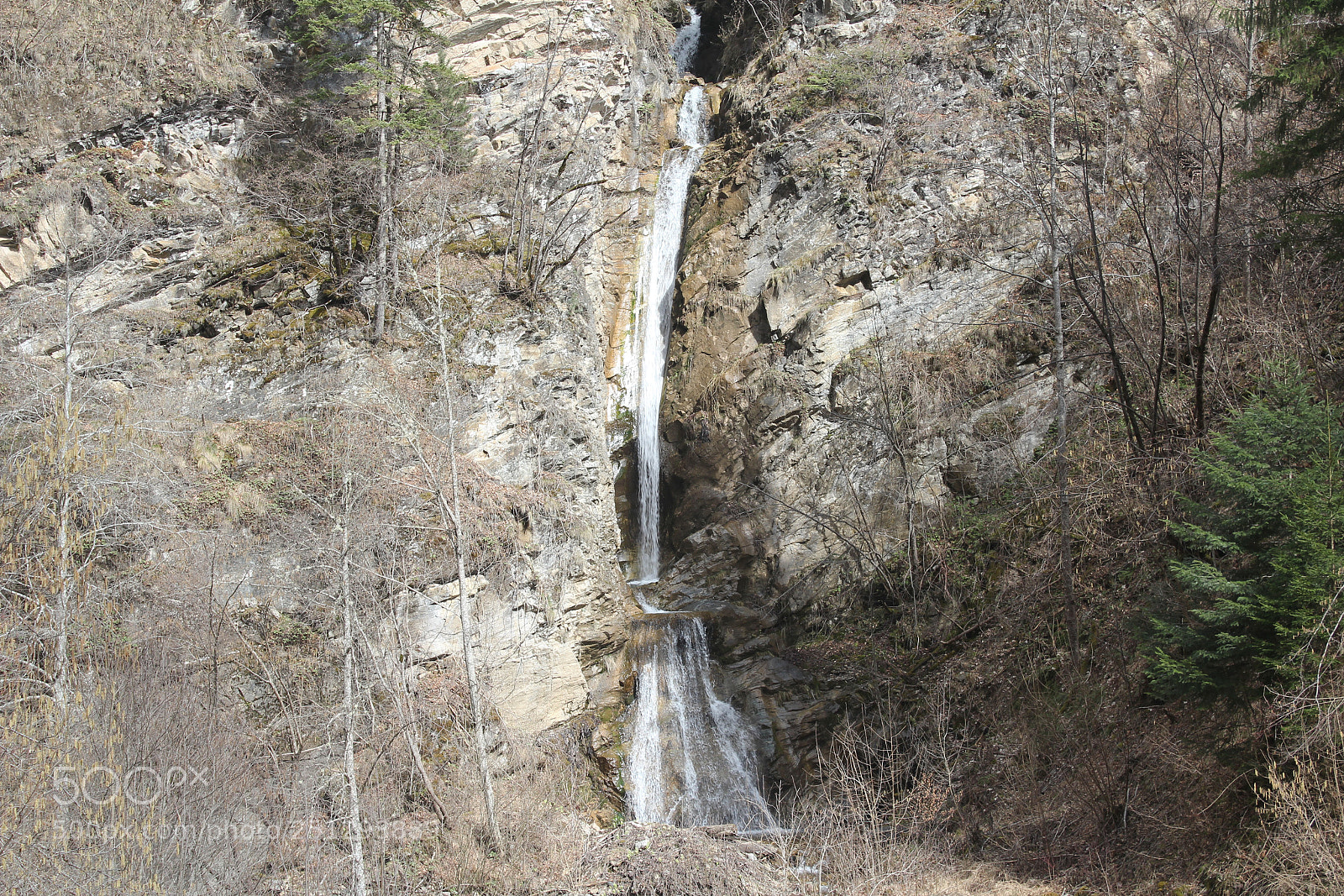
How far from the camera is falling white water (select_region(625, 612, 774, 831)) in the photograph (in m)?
12.9

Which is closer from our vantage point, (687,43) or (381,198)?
(381,198)

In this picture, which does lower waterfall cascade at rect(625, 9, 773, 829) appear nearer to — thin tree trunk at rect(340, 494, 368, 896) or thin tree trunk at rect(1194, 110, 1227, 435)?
thin tree trunk at rect(340, 494, 368, 896)

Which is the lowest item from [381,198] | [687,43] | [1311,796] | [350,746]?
[1311,796]

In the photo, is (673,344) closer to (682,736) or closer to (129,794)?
(682,736)

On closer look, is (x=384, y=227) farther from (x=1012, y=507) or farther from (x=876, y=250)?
(x=1012, y=507)

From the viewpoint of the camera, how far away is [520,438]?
14.5 metres

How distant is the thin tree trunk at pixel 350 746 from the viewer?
8.12 metres

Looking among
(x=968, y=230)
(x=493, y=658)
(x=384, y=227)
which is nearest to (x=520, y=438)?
(x=493, y=658)

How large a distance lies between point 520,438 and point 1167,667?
10687 mm

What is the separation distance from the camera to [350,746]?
8.51 m

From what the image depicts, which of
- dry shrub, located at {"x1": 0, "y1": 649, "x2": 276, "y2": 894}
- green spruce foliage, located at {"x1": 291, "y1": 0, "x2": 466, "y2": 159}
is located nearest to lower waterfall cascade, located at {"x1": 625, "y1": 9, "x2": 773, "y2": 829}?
dry shrub, located at {"x1": 0, "y1": 649, "x2": 276, "y2": 894}
